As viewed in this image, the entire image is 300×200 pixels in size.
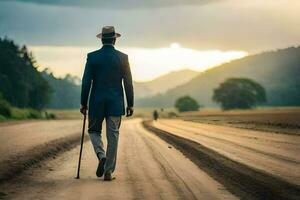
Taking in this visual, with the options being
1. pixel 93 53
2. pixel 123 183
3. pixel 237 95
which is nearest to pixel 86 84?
pixel 93 53

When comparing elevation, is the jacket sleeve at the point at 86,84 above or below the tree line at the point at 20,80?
below

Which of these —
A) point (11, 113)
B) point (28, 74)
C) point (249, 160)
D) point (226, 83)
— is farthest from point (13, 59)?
point (249, 160)

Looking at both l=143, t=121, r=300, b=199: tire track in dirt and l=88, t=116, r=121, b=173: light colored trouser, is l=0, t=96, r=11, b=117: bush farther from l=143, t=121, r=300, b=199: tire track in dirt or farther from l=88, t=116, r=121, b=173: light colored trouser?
l=88, t=116, r=121, b=173: light colored trouser

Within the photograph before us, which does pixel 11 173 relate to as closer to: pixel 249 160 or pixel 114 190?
pixel 114 190

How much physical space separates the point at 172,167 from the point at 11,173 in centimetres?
316

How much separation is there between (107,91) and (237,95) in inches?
4876

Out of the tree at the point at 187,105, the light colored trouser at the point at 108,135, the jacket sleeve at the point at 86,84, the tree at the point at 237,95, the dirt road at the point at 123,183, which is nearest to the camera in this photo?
the dirt road at the point at 123,183

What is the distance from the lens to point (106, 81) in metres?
9.51

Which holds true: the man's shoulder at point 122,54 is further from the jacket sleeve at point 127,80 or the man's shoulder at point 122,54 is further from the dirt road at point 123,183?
the dirt road at point 123,183

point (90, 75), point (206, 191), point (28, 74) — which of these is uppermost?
point (28, 74)

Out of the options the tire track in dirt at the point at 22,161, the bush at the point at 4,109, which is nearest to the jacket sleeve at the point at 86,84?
the tire track in dirt at the point at 22,161

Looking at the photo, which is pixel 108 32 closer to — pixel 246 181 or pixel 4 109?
pixel 246 181

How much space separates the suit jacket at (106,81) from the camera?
9391 mm

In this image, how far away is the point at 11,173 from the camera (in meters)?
9.87
